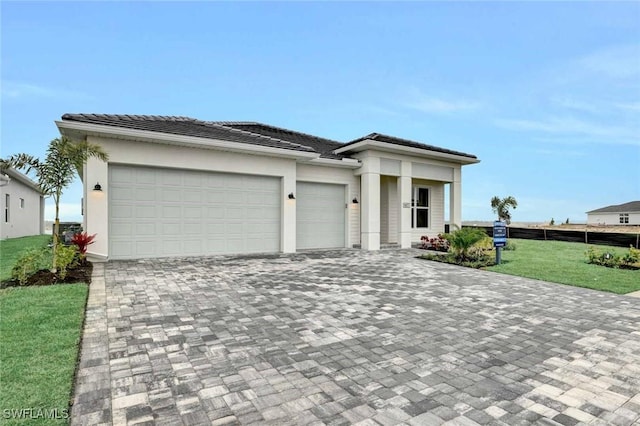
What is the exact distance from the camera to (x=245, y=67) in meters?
17.2

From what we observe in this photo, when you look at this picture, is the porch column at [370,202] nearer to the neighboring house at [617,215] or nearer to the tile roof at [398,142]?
the tile roof at [398,142]

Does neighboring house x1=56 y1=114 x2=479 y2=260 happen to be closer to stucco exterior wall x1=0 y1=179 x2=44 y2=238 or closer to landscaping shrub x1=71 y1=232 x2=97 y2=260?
landscaping shrub x1=71 y1=232 x2=97 y2=260

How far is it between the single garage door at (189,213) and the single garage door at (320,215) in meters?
1.16

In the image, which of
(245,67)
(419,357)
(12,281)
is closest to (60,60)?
(245,67)

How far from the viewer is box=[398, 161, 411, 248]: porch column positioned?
13.6 meters

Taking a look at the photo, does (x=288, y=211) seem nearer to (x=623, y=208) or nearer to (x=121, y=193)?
(x=121, y=193)

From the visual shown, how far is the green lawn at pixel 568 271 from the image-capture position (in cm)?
750

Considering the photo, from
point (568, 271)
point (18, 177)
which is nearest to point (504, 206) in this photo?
point (568, 271)

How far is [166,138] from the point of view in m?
9.04

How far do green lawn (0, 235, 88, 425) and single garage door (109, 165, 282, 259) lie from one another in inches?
133

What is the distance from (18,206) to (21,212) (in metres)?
1.01

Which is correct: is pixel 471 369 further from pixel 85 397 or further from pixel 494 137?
pixel 494 137

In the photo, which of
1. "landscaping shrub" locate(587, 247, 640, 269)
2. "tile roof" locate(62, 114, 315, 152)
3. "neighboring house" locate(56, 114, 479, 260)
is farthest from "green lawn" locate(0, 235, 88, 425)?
"landscaping shrub" locate(587, 247, 640, 269)

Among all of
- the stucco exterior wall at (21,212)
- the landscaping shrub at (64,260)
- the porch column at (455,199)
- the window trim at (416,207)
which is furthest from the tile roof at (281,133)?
the stucco exterior wall at (21,212)
